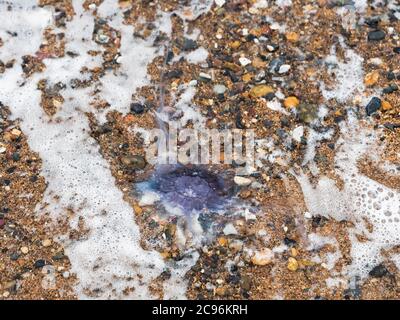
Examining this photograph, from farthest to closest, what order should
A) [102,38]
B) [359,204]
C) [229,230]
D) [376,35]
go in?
[102,38] < [376,35] < [359,204] < [229,230]

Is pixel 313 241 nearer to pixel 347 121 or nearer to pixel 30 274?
pixel 347 121

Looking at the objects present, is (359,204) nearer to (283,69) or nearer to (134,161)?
(283,69)

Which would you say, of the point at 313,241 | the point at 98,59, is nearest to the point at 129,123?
the point at 98,59

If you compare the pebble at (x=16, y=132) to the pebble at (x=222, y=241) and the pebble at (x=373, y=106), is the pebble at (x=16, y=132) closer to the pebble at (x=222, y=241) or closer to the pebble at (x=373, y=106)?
the pebble at (x=222, y=241)

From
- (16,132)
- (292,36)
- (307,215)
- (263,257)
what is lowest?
(263,257)

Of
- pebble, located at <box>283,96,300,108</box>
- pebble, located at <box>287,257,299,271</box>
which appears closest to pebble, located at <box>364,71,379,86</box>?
pebble, located at <box>283,96,300,108</box>

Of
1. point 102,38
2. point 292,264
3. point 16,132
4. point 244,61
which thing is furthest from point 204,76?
point 292,264
